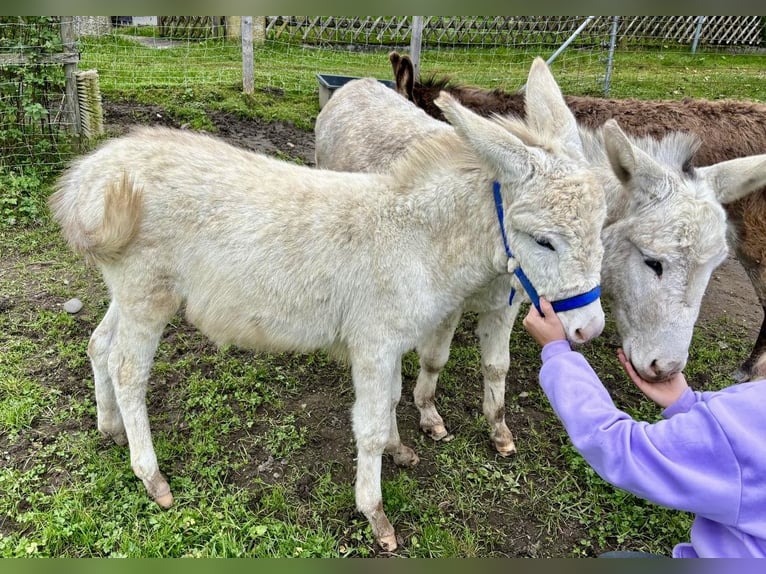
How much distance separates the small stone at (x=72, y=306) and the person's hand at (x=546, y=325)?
375 cm

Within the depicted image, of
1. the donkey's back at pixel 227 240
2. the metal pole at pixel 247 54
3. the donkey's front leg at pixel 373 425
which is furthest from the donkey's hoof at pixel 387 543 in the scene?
the metal pole at pixel 247 54

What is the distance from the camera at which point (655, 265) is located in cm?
292

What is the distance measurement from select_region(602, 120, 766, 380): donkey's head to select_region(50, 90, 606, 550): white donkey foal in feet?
2.27

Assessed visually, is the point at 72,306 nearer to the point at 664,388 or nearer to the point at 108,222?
the point at 108,222

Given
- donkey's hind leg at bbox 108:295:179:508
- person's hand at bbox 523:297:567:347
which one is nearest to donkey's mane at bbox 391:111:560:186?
person's hand at bbox 523:297:567:347

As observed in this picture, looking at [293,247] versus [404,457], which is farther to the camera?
[404,457]

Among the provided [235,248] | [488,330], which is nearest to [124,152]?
[235,248]

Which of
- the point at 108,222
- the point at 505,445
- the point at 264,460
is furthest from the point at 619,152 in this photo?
the point at 264,460

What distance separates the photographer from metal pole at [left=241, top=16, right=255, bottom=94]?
9.31 meters

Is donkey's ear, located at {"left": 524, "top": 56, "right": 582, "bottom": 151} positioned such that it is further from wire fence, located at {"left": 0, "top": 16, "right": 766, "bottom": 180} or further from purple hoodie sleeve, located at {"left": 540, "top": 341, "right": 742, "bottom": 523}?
wire fence, located at {"left": 0, "top": 16, "right": 766, "bottom": 180}

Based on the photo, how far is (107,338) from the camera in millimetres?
3223

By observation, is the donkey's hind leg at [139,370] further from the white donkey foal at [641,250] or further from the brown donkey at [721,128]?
the brown donkey at [721,128]

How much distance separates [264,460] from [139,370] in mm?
974

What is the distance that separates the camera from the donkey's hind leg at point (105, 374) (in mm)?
3223
